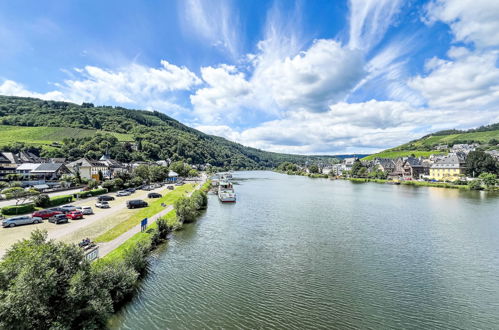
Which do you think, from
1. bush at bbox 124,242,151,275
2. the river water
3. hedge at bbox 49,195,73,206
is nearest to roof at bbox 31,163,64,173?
hedge at bbox 49,195,73,206

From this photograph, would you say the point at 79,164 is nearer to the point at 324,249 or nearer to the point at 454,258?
the point at 324,249

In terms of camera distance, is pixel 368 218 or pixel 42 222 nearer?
pixel 42 222

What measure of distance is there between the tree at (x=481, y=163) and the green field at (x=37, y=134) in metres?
202

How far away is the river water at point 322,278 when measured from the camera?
47.0ft

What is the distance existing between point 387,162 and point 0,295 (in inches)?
6643

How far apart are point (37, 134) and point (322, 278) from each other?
186m

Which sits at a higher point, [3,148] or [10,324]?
[3,148]

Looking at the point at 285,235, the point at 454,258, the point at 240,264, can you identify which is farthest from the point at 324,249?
the point at 454,258

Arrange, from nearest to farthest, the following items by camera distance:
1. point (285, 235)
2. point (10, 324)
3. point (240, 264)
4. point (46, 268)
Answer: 1. point (10, 324)
2. point (46, 268)
3. point (240, 264)
4. point (285, 235)

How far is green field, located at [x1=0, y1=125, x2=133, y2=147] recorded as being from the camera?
437 feet

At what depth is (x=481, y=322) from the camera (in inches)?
561

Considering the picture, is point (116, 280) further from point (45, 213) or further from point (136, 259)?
point (45, 213)

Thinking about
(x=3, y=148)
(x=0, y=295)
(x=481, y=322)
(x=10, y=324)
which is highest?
(x=3, y=148)

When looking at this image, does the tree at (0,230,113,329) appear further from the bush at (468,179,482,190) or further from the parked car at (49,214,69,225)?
the bush at (468,179,482,190)
